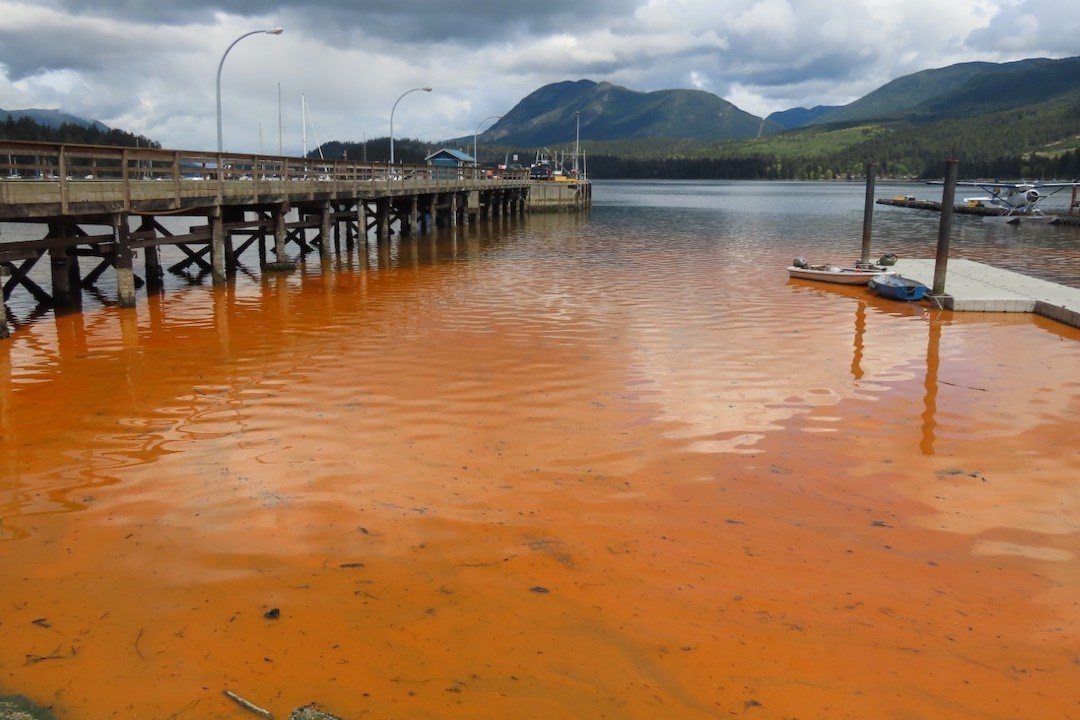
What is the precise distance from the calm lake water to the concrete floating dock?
2579mm

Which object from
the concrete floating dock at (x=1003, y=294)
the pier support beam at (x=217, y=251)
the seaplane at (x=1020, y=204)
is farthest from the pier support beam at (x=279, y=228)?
the seaplane at (x=1020, y=204)

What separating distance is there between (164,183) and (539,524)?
55.9 feet

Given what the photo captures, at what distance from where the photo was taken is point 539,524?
737 cm

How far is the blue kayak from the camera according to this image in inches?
822

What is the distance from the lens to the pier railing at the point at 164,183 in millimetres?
15484

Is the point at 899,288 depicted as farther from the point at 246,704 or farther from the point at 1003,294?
the point at 246,704

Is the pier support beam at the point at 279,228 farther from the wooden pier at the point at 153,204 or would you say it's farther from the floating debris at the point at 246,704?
the floating debris at the point at 246,704

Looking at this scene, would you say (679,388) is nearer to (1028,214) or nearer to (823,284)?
(823,284)

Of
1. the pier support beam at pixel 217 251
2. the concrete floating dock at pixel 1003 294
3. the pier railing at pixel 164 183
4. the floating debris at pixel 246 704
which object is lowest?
the floating debris at pixel 246 704

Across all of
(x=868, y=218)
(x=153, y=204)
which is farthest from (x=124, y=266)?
(x=868, y=218)

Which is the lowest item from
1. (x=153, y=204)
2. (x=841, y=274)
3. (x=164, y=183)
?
(x=841, y=274)

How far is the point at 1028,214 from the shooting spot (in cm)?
5909

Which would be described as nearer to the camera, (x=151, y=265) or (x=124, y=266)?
(x=124, y=266)

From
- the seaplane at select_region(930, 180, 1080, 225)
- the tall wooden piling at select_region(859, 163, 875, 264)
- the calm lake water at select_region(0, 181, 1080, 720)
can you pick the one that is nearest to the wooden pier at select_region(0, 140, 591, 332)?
the calm lake water at select_region(0, 181, 1080, 720)
